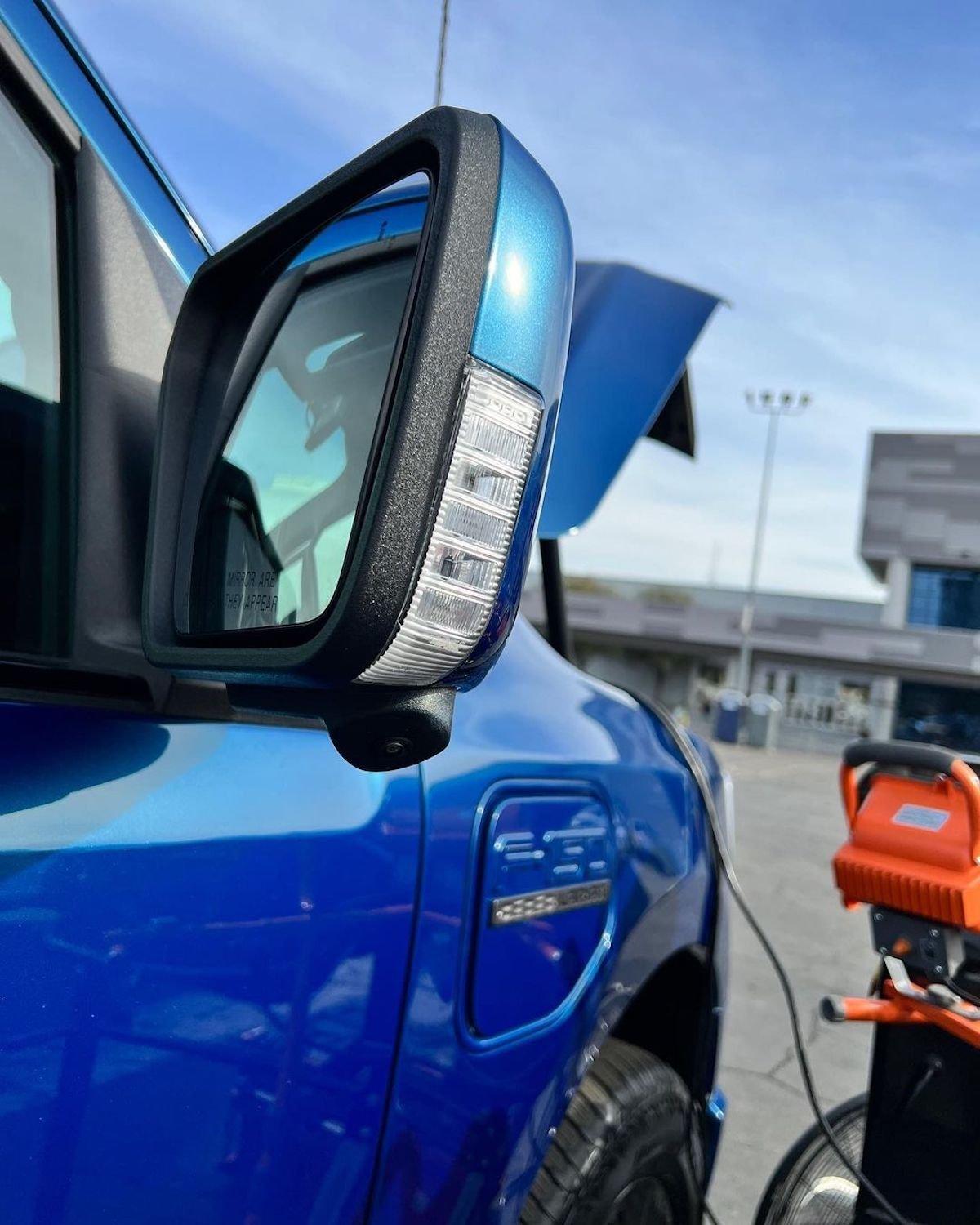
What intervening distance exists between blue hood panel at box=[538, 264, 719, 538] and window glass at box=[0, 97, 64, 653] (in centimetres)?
92

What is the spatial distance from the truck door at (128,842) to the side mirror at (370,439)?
0.33 ft

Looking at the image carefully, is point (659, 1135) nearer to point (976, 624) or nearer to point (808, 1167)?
point (808, 1167)

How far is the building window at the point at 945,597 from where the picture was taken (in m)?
43.9

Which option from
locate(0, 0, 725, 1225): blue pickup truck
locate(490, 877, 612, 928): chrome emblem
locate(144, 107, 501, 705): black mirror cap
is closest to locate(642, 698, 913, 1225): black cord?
locate(490, 877, 612, 928): chrome emblem

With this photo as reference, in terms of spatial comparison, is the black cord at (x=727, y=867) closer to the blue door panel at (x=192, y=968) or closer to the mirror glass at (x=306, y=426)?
the blue door panel at (x=192, y=968)

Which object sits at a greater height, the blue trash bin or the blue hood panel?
the blue hood panel

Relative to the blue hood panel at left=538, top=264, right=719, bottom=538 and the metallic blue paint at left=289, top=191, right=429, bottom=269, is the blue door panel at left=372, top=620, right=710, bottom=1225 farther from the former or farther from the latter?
the metallic blue paint at left=289, top=191, right=429, bottom=269

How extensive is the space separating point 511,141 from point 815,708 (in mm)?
45445

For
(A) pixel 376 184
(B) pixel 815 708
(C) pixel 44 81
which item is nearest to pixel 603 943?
(A) pixel 376 184

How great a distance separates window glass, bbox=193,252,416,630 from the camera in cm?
95

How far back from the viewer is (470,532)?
2.39ft

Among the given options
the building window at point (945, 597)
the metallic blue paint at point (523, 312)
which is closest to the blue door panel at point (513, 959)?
the metallic blue paint at point (523, 312)

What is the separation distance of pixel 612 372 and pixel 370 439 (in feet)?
3.31

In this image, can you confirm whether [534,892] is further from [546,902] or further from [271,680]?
[271,680]
